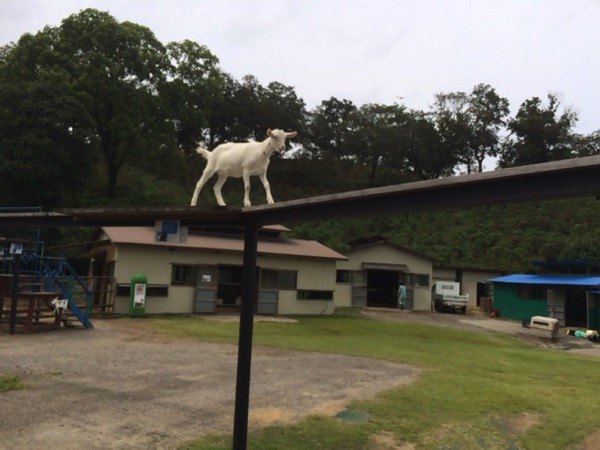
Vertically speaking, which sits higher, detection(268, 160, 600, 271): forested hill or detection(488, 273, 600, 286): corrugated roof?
detection(268, 160, 600, 271): forested hill

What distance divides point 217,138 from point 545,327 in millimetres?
42182

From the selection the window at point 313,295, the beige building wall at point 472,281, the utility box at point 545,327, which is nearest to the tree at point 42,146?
the window at point 313,295

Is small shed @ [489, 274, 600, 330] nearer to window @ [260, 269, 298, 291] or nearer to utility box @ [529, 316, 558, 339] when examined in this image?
utility box @ [529, 316, 558, 339]

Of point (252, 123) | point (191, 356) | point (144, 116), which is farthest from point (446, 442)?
point (252, 123)

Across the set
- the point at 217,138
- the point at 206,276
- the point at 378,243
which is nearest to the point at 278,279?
the point at 206,276

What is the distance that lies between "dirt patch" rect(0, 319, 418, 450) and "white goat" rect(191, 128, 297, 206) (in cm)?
302

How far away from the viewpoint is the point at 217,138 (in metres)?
56.5

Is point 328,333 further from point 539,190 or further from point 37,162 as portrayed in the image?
point 37,162

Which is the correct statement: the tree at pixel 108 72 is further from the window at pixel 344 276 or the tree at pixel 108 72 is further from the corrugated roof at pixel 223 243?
the window at pixel 344 276

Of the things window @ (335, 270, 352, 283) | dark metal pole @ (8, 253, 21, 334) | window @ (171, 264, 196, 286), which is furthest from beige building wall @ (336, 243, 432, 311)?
dark metal pole @ (8, 253, 21, 334)

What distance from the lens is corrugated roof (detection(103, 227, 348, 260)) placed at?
20766 millimetres

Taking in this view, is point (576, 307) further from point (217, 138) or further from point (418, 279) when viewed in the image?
point (217, 138)

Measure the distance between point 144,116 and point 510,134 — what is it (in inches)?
1645

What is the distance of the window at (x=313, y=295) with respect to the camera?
25.4 metres
